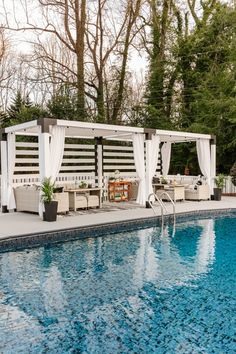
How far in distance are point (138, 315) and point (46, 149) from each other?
19.7ft

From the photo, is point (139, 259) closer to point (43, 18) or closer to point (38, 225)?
point (38, 225)

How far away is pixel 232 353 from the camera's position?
3.38m

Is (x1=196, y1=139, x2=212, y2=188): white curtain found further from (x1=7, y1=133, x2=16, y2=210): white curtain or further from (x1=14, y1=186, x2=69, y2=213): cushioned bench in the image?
(x1=7, y1=133, x2=16, y2=210): white curtain

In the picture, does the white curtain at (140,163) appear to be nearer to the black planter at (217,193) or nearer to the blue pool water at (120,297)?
the black planter at (217,193)

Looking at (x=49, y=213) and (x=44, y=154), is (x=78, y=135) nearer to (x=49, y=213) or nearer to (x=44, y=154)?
(x=44, y=154)

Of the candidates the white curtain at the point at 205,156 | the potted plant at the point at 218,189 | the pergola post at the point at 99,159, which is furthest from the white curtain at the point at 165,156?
the pergola post at the point at 99,159

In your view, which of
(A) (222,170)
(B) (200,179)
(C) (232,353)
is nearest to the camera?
(C) (232,353)

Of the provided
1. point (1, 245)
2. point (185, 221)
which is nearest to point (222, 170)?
point (185, 221)

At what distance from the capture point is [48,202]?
9.41m

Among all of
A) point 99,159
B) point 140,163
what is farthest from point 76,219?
point 99,159

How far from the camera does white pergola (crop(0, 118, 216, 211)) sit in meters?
9.59

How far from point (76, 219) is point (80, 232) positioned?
1193 millimetres

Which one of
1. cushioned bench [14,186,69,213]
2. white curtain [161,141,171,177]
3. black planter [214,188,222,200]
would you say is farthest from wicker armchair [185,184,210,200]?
cushioned bench [14,186,69,213]

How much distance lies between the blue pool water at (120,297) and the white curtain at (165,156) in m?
8.06
